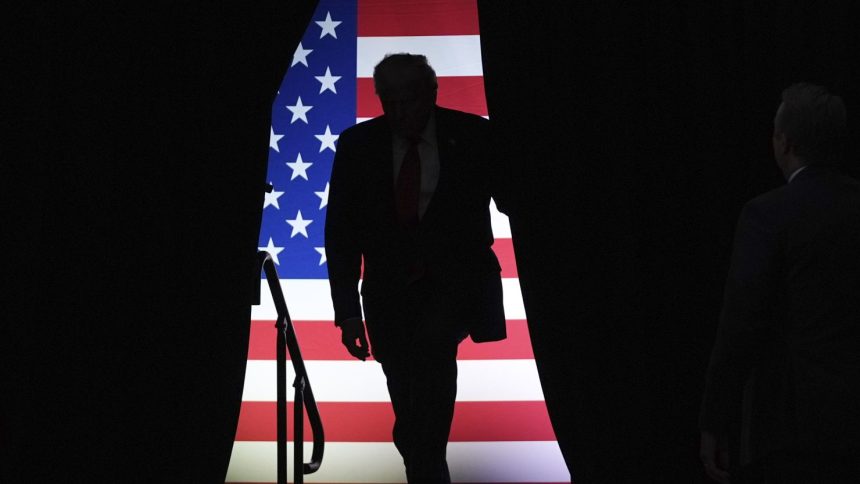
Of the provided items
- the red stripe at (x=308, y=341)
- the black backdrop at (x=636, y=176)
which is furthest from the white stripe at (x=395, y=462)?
the black backdrop at (x=636, y=176)

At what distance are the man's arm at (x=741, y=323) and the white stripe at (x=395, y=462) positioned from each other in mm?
2039

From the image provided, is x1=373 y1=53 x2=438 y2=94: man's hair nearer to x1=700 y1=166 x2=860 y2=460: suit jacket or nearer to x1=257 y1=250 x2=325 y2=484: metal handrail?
x1=257 y1=250 x2=325 y2=484: metal handrail

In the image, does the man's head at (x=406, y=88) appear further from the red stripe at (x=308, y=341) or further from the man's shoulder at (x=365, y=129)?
the red stripe at (x=308, y=341)

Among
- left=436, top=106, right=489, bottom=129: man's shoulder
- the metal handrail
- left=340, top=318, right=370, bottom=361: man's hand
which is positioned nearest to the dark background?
left=436, top=106, right=489, bottom=129: man's shoulder

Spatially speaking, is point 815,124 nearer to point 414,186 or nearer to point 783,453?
point 783,453

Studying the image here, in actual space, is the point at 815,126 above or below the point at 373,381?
above

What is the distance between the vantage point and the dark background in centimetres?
267

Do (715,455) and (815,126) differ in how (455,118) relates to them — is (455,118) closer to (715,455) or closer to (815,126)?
(815,126)

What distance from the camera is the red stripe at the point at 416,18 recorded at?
370 centimetres

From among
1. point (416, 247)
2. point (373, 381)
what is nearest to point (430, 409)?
point (416, 247)

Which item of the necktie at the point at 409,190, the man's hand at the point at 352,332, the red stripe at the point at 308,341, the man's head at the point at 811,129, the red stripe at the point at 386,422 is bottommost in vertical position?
the red stripe at the point at 386,422

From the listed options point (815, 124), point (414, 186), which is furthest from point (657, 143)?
point (815, 124)

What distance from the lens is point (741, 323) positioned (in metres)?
1.57

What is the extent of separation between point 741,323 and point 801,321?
0.31ft
